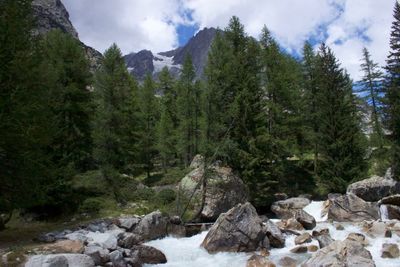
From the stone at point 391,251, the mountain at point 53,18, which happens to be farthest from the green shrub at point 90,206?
Answer: the mountain at point 53,18

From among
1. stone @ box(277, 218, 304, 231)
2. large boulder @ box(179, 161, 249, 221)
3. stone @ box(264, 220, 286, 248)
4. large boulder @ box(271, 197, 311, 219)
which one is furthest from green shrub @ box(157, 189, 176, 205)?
stone @ box(264, 220, 286, 248)

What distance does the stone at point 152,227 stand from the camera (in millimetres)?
20439

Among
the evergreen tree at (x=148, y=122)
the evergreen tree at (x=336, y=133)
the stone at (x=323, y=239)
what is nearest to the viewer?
the stone at (x=323, y=239)

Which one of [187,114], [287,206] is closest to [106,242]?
[287,206]

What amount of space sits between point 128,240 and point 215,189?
1167 cm

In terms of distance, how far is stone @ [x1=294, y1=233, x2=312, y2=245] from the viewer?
61.9 feet

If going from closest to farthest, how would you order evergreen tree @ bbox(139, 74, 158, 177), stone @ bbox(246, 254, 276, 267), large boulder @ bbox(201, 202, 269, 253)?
stone @ bbox(246, 254, 276, 267) < large boulder @ bbox(201, 202, 269, 253) < evergreen tree @ bbox(139, 74, 158, 177)

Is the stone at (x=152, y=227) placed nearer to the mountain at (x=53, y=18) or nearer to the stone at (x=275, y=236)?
the stone at (x=275, y=236)

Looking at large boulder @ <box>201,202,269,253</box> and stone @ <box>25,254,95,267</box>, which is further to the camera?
large boulder @ <box>201,202,269,253</box>

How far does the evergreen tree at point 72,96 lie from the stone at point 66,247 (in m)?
13.1

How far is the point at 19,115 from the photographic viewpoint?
51.2 ft

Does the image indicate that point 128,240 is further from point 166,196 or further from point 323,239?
point 166,196

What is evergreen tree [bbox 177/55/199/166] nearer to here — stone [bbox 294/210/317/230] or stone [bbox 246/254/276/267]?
stone [bbox 294/210/317/230]

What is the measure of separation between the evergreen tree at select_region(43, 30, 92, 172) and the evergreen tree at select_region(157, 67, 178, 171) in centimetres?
1556
